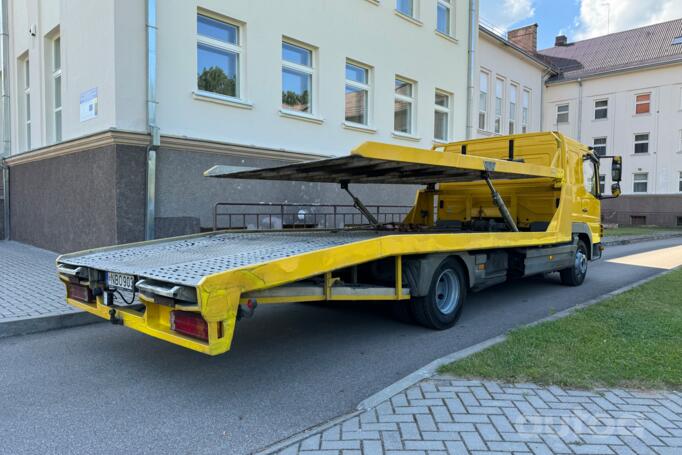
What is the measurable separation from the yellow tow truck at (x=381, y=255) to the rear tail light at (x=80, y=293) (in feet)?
0.04

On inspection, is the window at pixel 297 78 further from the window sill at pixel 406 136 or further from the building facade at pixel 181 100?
the window sill at pixel 406 136

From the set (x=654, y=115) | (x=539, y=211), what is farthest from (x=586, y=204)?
(x=654, y=115)

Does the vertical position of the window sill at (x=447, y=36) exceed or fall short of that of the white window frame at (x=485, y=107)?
it exceeds it

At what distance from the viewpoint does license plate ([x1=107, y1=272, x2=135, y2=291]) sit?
389cm

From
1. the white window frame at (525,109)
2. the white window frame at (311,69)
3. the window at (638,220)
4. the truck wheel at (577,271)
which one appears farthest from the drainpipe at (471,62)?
the window at (638,220)

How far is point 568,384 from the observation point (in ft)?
12.3

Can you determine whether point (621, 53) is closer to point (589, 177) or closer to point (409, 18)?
point (409, 18)

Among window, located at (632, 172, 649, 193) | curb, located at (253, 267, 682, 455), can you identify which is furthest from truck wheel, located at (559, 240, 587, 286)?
window, located at (632, 172, 649, 193)

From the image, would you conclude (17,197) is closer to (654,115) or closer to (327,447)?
(327,447)

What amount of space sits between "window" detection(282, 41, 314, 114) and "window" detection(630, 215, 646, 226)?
27.3 m

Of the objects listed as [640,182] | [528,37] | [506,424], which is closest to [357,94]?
[506,424]

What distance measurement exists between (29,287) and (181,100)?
4.29 metres

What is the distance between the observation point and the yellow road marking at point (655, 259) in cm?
1191

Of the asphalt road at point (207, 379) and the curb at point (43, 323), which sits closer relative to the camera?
the asphalt road at point (207, 379)
